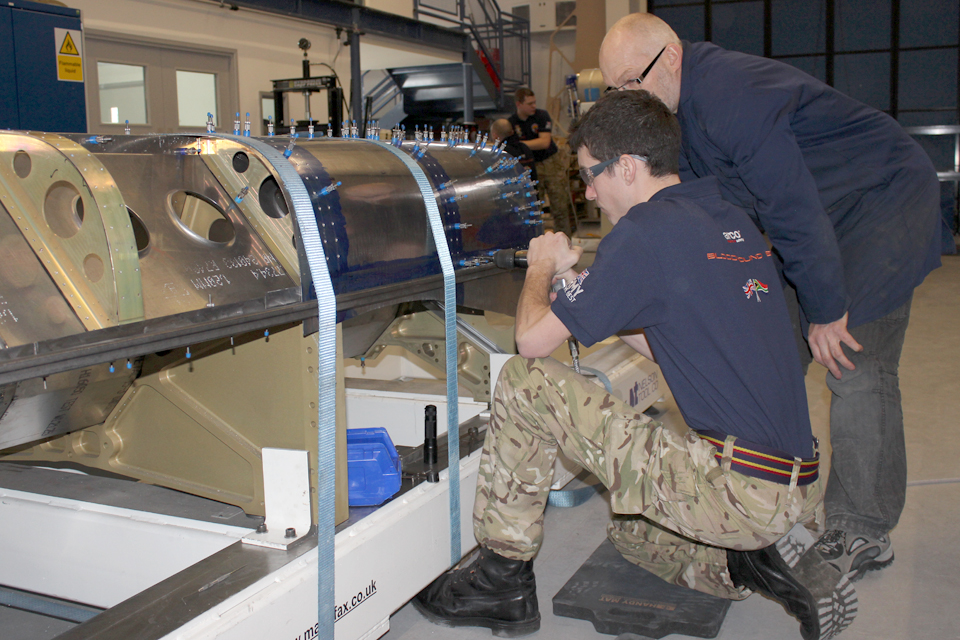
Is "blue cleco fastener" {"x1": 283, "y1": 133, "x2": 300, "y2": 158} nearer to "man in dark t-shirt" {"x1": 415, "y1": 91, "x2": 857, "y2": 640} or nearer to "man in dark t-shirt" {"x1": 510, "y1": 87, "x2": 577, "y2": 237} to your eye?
"man in dark t-shirt" {"x1": 415, "y1": 91, "x2": 857, "y2": 640}

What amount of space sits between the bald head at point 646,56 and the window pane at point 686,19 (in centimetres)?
1104

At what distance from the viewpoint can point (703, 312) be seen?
5.06 ft

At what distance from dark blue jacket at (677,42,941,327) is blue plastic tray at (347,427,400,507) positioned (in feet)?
3.62

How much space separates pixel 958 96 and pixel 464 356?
38.4 feet

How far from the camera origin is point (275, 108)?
841 cm

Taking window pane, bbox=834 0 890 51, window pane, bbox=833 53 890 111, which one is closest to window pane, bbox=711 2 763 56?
window pane, bbox=834 0 890 51

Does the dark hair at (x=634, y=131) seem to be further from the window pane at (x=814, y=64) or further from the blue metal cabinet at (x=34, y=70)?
the window pane at (x=814, y=64)

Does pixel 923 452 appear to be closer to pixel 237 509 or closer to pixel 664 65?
pixel 664 65

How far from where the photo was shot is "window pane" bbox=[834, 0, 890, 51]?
11562mm

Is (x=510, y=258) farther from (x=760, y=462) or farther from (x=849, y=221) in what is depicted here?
(x=849, y=221)

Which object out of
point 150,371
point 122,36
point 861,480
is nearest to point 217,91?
point 122,36

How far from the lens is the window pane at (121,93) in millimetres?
7172

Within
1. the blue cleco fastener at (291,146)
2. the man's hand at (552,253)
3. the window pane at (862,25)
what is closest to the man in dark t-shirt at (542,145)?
the man's hand at (552,253)

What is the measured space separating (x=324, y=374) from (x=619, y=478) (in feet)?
2.23
